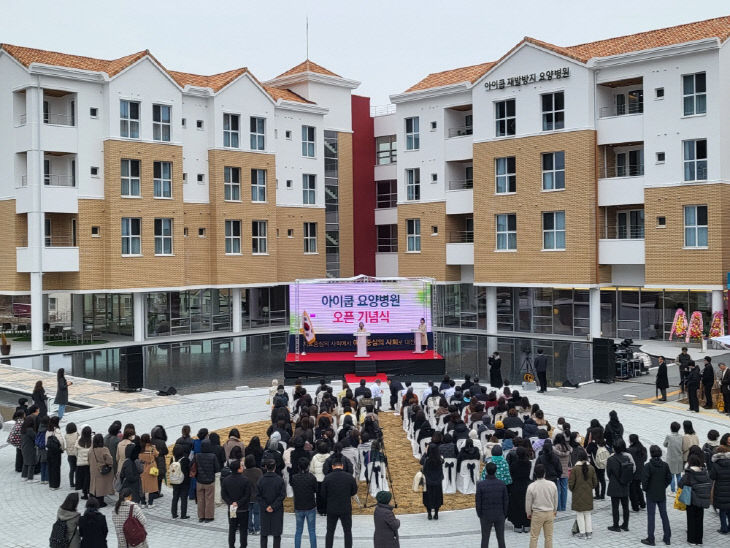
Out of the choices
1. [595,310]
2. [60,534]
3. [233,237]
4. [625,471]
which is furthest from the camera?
[233,237]

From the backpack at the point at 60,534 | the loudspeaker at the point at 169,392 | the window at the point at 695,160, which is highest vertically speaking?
the window at the point at 695,160

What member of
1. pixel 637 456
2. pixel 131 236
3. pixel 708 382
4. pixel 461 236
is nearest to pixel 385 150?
pixel 461 236

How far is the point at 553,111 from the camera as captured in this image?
4434 cm

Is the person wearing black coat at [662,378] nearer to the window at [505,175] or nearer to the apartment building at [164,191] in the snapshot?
the window at [505,175]

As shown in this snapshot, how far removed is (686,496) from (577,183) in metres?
31.4

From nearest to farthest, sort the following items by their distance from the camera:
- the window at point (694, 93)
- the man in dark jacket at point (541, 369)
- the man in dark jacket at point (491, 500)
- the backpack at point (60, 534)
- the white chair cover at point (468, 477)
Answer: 1. the backpack at point (60, 534)
2. the man in dark jacket at point (491, 500)
3. the white chair cover at point (468, 477)
4. the man in dark jacket at point (541, 369)
5. the window at point (694, 93)

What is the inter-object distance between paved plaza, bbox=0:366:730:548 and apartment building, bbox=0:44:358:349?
1007 cm

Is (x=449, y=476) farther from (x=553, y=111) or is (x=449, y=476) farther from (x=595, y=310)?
(x=553, y=111)

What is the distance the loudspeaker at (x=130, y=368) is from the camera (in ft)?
97.4

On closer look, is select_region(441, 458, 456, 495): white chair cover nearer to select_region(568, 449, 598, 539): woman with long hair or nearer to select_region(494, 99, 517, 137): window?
select_region(568, 449, 598, 539): woman with long hair

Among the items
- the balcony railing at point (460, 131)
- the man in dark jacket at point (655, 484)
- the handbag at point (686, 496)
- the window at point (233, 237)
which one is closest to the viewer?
the handbag at point (686, 496)

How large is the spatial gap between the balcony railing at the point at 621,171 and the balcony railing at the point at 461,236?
10288mm

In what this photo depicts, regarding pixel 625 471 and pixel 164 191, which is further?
pixel 164 191

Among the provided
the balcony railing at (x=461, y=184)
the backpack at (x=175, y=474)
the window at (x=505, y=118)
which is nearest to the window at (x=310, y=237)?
the balcony railing at (x=461, y=184)
